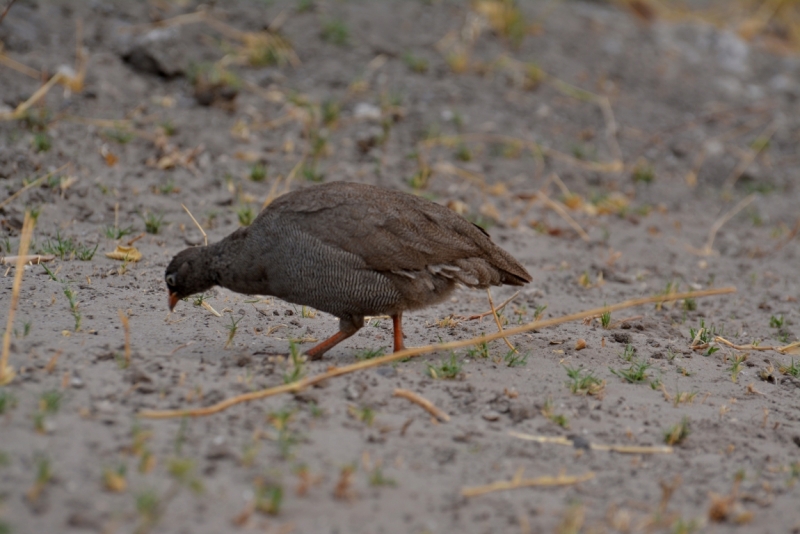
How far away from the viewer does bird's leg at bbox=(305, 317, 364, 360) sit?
559 cm

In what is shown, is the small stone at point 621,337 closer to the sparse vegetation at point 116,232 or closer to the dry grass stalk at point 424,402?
the dry grass stalk at point 424,402

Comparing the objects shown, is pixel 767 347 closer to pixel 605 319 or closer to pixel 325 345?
pixel 605 319

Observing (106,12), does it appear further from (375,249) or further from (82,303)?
(375,249)

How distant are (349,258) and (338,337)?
1.63 ft

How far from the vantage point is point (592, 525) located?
12.8ft

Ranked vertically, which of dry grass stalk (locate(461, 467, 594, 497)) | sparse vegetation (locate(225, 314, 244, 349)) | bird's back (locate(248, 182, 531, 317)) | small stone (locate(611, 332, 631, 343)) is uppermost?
bird's back (locate(248, 182, 531, 317))

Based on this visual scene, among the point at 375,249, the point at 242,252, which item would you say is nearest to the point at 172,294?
the point at 242,252

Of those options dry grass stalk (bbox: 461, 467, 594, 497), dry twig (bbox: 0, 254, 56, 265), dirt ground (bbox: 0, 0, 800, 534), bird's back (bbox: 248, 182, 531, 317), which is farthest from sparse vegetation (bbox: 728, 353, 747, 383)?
dry twig (bbox: 0, 254, 56, 265)

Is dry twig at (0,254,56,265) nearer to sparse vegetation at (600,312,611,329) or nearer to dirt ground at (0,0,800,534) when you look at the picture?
dirt ground at (0,0,800,534)

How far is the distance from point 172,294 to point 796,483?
3.68 meters

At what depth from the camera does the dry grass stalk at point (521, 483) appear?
4066 mm

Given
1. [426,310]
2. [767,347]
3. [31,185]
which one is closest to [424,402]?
[426,310]

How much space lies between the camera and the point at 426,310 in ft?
22.4

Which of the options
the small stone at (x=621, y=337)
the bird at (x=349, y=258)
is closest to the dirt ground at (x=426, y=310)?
the small stone at (x=621, y=337)
